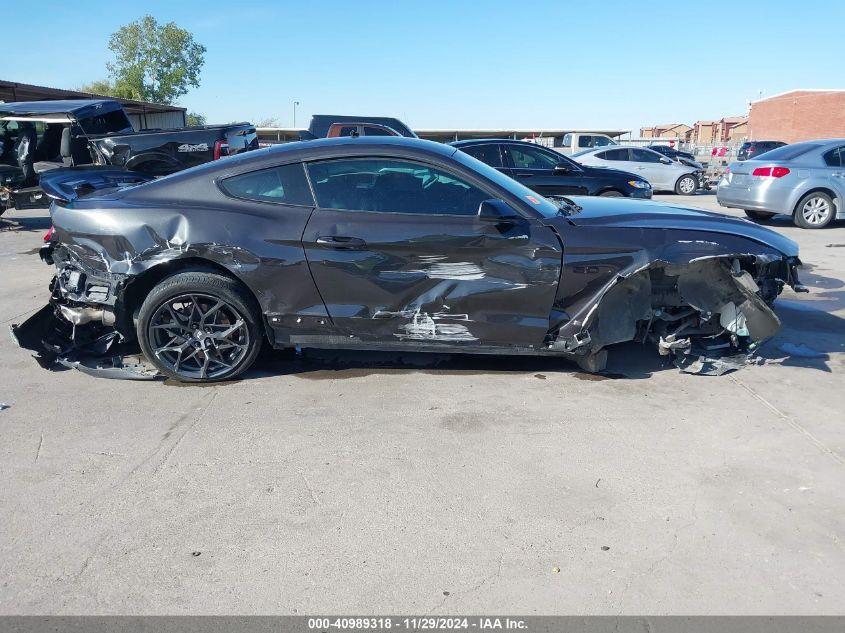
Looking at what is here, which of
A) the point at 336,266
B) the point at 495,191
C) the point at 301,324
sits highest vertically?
the point at 495,191

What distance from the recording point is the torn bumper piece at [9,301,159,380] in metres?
4.86

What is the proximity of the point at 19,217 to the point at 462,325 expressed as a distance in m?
13.9

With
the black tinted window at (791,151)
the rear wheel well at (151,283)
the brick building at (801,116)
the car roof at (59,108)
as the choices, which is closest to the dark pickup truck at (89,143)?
the car roof at (59,108)

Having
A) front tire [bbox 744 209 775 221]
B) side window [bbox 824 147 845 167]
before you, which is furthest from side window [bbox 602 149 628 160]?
side window [bbox 824 147 845 167]

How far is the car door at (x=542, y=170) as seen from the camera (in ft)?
37.6

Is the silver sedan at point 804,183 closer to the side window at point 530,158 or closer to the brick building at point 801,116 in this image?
the side window at point 530,158

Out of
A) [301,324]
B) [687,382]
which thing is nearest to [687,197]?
[687,382]

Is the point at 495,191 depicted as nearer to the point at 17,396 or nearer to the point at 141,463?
the point at 141,463

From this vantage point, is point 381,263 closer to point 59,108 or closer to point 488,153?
point 488,153

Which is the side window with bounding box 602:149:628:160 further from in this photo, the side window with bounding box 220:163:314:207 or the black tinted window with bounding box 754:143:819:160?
the side window with bounding box 220:163:314:207

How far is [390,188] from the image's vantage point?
181 inches

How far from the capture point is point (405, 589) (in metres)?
2.66

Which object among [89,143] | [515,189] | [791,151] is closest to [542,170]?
[791,151]

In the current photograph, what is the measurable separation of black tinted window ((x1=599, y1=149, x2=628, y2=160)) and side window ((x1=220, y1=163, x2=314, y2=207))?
51.7ft
